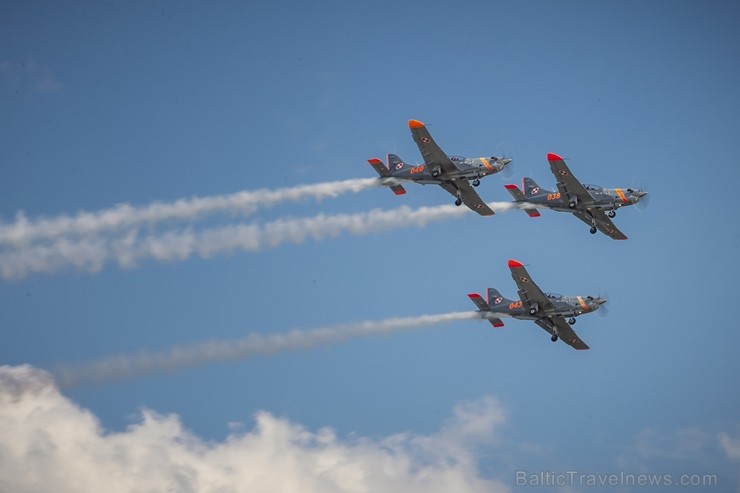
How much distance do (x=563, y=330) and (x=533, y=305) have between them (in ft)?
14.4

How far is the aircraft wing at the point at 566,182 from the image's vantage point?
10188cm

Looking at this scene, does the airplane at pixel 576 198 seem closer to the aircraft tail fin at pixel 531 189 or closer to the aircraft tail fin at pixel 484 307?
the aircraft tail fin at pixel 531 189

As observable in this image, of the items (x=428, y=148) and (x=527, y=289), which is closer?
(x=527, y=289)

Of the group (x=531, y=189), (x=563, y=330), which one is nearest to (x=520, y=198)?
(x=531, y=189)

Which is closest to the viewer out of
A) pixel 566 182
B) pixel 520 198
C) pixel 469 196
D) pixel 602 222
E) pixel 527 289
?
pixel 527 289

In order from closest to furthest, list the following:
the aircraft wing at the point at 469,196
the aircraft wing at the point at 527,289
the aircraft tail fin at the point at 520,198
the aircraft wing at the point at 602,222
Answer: the aircraft wing at the point at 527,289, the aircraft wing at the point at 469,196, the aircraft wing at the point at 602,222, the aircraft tail fin at the point at 520,198

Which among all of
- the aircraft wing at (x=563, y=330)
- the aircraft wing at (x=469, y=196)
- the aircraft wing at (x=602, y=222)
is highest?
the aircraft wing at (x=469, y=196)

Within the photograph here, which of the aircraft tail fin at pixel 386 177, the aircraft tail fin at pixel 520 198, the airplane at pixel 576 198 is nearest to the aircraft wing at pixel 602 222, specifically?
the airplane at pixel 576 198

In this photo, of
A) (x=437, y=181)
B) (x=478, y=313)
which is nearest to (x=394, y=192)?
(x=437, y=181)

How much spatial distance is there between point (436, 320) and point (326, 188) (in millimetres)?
13284

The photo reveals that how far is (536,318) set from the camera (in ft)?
335

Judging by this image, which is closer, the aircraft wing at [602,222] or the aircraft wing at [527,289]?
the aircraft wing at [527,289]

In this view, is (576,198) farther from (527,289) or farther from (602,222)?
(527,289)

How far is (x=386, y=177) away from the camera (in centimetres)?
10388
